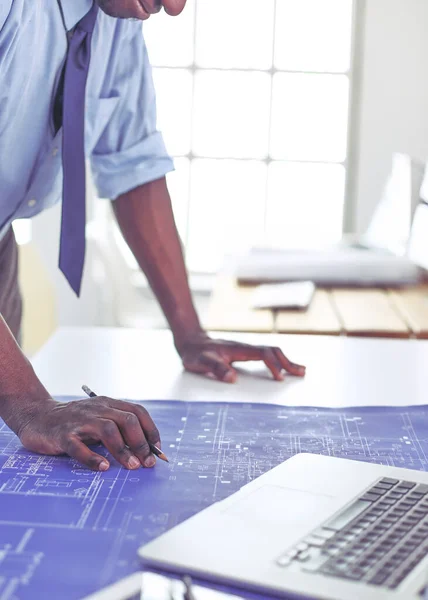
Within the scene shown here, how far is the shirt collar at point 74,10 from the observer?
1305 millimetres

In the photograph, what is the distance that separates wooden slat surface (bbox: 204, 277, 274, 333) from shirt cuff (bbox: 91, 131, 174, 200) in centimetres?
51

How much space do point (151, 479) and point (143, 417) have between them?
7cm

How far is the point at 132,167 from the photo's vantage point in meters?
1.58

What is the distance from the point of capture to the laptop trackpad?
0.79 meters

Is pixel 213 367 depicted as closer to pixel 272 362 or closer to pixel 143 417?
pixel 272 362

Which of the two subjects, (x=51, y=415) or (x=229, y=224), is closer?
(x=51, y=415)

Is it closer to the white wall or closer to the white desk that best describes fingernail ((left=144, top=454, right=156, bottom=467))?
the white desk

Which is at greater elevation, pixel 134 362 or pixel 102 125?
pixel 102 125

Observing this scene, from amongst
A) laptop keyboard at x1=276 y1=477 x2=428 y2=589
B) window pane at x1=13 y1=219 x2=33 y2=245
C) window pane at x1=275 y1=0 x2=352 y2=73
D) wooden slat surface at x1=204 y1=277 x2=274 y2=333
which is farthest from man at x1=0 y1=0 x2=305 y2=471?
window pane at x1=275 y1=0 x2=352 y2=73

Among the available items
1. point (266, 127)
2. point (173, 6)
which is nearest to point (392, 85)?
point (266, 127)

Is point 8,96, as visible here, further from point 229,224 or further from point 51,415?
point 229,224

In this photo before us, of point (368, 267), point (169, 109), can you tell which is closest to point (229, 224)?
point (169, 109)

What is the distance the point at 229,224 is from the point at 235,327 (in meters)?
2.00

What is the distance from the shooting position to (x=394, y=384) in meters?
1.39
